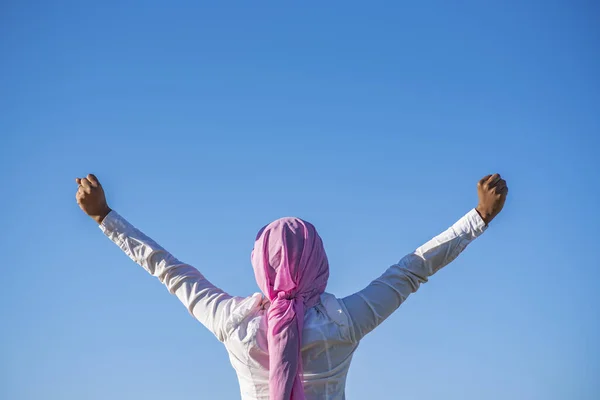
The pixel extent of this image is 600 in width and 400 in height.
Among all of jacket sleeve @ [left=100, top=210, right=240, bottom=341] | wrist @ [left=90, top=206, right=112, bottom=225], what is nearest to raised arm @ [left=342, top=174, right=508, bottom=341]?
jacket sleeve @ [left=100, top=210, right=240, bottom=341]

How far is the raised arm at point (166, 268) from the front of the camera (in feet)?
15.8

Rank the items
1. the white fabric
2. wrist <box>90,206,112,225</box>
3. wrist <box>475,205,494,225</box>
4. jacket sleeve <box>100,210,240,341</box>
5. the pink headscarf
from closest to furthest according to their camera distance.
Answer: the pink headscarf < the white fabric < jacket sleeve <box>100,210,240,341</box> < wrist <box>475,205,494,225</box> < wrist <box>90,206,112,225</box>

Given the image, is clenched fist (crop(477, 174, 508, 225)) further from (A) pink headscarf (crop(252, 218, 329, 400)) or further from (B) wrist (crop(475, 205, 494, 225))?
(A) pink headscarf (crop(252, 218, 329, 400))

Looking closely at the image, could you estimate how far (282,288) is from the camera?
471 cm

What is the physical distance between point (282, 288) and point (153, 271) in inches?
37.1


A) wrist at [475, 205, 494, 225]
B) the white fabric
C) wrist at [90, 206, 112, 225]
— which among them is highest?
wrist at [90, 206, 112, 225]

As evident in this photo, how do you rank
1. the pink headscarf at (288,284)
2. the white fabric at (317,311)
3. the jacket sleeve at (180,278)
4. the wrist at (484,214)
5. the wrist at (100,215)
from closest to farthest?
the pink headscarf at (288,284), the white fabric at (317,311), the jacket sleeve at (180,278), the wrist at (484,214), the wrist at (100,215)

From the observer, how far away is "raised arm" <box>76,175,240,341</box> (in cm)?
480

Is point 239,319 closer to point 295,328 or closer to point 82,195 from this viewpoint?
point 295,328

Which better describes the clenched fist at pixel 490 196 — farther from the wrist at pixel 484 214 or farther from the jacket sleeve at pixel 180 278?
the jacket sleeve at pixel 180 278

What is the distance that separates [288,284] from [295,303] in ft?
0.43

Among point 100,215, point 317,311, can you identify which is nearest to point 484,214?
point 317,311

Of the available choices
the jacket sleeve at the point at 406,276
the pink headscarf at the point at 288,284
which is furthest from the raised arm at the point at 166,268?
the jacket sleeve at the point at 406,276

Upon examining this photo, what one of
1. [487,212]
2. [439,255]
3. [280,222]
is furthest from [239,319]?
[487,212]
